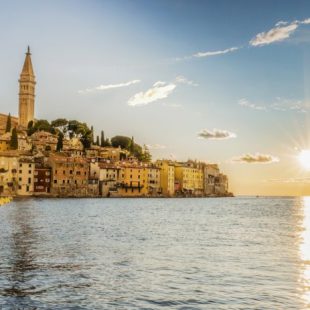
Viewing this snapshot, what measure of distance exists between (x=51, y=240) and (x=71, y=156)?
83.0 metres

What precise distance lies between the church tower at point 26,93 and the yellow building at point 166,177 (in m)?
41.8

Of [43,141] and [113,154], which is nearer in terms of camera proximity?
[43,141]

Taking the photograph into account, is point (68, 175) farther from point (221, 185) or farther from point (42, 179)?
point (221, 185)

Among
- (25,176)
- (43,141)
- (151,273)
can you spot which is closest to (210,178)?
(43,141)

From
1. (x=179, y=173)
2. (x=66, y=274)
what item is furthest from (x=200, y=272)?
(x=179, y=173)

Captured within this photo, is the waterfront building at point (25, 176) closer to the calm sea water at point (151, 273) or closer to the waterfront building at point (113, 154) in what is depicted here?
the waterfront building at point (113, 154)

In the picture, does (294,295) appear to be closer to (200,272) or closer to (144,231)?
(200,272)

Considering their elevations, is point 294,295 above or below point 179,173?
below

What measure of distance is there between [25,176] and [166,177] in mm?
41590

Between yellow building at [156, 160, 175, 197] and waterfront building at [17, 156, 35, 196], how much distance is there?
37.6 m

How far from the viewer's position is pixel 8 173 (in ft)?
318

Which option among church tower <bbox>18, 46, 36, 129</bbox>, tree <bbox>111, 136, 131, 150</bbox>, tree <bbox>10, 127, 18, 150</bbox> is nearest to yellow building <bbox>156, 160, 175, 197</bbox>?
tree <bbox>111, 136, 131, 150</bbox>

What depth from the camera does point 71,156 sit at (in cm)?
10762

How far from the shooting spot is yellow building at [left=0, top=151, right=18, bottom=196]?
96375mm
